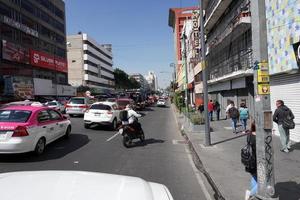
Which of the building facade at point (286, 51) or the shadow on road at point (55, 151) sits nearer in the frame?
the shadow on road at point (55, 151)

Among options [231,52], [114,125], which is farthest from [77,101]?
[231,52]

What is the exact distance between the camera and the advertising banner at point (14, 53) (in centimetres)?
4762

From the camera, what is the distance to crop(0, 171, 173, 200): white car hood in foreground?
2355mm

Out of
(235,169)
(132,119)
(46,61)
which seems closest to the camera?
(235,169)

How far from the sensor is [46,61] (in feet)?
208

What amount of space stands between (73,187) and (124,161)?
703 centimetres

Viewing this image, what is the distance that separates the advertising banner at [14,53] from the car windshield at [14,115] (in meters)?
41.5

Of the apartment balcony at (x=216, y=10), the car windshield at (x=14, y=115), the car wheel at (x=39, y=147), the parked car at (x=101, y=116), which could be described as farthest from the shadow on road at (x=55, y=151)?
the apartment balcony at (x=216, y=10)

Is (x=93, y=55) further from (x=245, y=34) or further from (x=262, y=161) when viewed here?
(x=262, y=161)

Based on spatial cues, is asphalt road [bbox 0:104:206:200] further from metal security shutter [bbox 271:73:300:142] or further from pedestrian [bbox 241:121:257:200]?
metal security shutter [bbox 271:73:300:142]

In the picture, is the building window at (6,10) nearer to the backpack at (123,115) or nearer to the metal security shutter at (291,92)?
the backpack at (123,115)

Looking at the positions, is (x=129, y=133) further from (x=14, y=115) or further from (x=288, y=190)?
(x=288, y=190)

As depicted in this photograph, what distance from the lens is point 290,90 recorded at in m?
12.3

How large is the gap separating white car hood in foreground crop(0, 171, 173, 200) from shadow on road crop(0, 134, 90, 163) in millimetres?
7070
